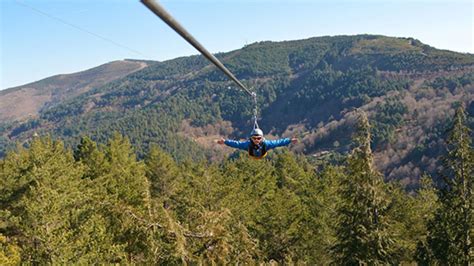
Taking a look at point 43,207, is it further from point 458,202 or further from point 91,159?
point 91,159

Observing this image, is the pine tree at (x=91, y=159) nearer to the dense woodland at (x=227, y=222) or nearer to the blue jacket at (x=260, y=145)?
the dense woodland at (x=227, y=222)

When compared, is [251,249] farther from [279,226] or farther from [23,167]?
[23,167]

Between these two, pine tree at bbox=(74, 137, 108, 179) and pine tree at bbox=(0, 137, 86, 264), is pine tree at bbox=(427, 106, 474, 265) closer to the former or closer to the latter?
pine tree at bbox=(0, 137, 86, 264)

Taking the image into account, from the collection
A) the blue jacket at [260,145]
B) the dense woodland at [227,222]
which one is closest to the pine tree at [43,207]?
the dense woodland at [227,222]

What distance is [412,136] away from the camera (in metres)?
186

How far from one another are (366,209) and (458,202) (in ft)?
17.4

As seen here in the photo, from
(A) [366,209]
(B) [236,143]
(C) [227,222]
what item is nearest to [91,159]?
(C) [227,222]

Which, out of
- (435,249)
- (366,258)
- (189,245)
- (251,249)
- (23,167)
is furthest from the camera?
(23,167)

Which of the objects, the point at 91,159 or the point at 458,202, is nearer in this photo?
the point at 458,202

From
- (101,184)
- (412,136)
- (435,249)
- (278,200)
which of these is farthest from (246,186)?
(412,136)

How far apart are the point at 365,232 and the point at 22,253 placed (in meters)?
17.5

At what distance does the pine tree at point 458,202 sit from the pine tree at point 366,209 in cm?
339

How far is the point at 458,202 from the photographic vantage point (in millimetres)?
23938

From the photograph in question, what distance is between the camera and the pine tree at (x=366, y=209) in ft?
75.4
